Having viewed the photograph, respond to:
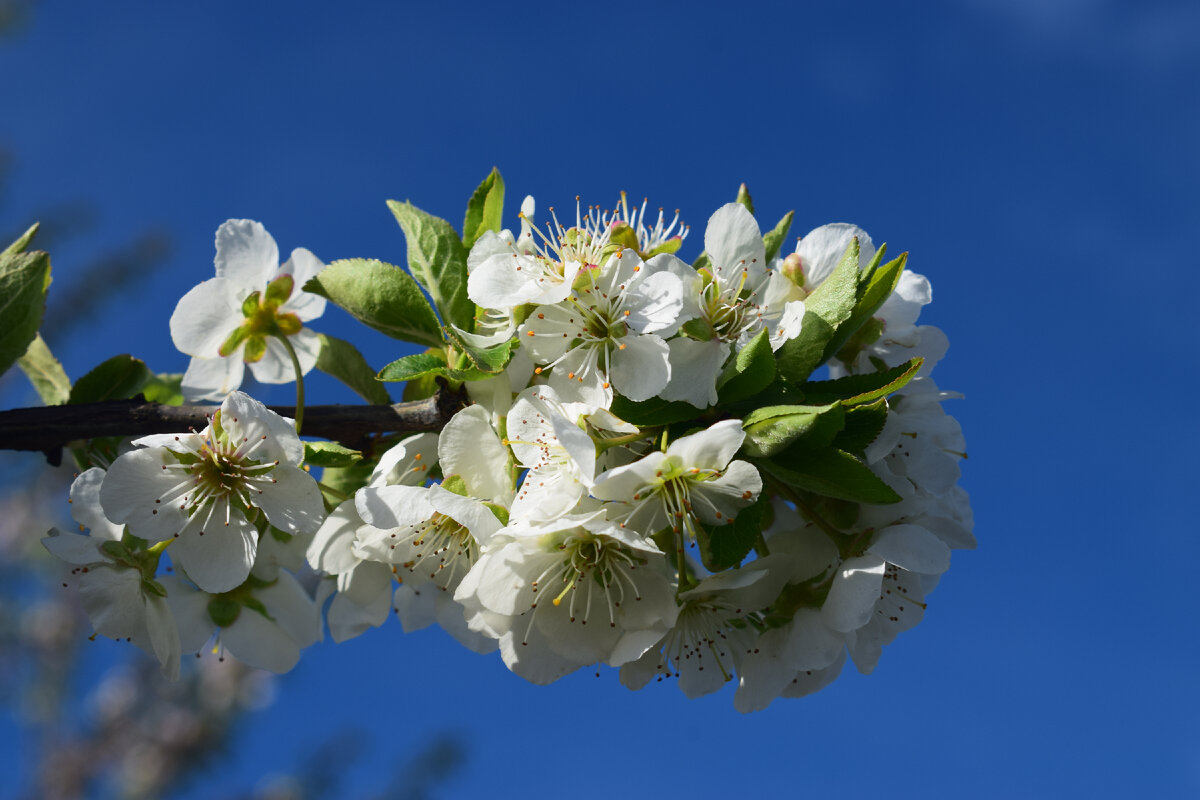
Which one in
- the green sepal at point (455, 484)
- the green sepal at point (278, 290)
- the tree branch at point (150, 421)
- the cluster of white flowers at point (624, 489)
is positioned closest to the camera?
the cluster of white flowers at point (624, 489)

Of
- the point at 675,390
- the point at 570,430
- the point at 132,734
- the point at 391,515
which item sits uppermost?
the point at 675,390

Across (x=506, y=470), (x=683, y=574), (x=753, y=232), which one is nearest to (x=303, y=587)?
(x=506, y=470)

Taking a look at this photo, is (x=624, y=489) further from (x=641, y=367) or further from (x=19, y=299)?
(x=19, y=299)

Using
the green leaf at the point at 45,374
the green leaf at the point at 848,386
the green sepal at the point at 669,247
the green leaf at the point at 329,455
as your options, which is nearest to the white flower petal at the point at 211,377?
the green leaf at the point at 45,374

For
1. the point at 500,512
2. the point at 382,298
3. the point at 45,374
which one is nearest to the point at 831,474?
the point at 500,512

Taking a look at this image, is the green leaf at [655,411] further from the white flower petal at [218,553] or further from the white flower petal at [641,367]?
the white flower petal at [218,553]

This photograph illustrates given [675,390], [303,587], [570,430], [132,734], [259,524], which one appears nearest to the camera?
[570,430]

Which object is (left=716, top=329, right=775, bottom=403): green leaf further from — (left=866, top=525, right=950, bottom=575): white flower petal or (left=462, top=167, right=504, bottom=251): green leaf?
(left=462, top=167, right=504, bottom=251): green leaf

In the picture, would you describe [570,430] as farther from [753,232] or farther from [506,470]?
[753,232]
